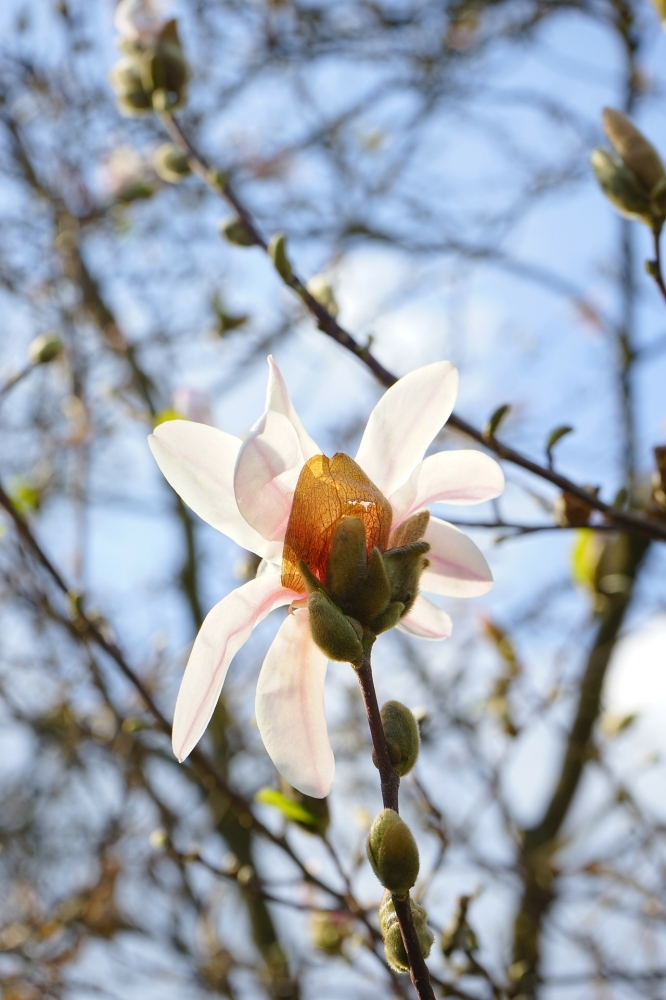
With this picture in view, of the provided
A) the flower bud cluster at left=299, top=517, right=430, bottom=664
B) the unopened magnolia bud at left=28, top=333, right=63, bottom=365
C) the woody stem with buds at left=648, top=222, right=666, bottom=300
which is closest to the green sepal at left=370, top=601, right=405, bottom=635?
the flower bud cluster at left=299, top=517, right=430, bottom=664

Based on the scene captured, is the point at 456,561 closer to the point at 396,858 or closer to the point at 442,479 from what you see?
the point at 442,479

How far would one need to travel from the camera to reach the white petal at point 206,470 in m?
0.47

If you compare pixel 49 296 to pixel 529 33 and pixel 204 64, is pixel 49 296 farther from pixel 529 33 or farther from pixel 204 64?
pixel 529 33

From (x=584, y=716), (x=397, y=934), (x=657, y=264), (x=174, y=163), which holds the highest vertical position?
(x=584, y=716)

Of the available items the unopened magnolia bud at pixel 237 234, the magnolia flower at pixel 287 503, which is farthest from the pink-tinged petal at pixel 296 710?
the unopened magnolia bud at pixel 237 234

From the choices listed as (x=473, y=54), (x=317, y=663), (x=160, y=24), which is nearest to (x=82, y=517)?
(x=160, y=24)

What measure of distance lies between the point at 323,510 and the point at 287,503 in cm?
2

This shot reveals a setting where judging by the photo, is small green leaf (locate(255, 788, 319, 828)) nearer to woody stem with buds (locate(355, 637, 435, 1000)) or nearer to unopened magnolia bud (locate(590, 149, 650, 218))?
woody stem with buds (locate(355, 637, 435, 1000))

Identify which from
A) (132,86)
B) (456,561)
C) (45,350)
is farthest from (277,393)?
(132,86)

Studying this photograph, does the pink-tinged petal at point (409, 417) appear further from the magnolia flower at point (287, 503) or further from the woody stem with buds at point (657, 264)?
the woody stem with buds at point (657, 264)

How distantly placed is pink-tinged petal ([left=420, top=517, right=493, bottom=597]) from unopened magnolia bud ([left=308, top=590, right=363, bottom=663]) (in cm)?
12

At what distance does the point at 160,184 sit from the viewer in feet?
8.50

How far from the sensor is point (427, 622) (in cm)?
55

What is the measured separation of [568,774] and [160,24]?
7.14 feet
